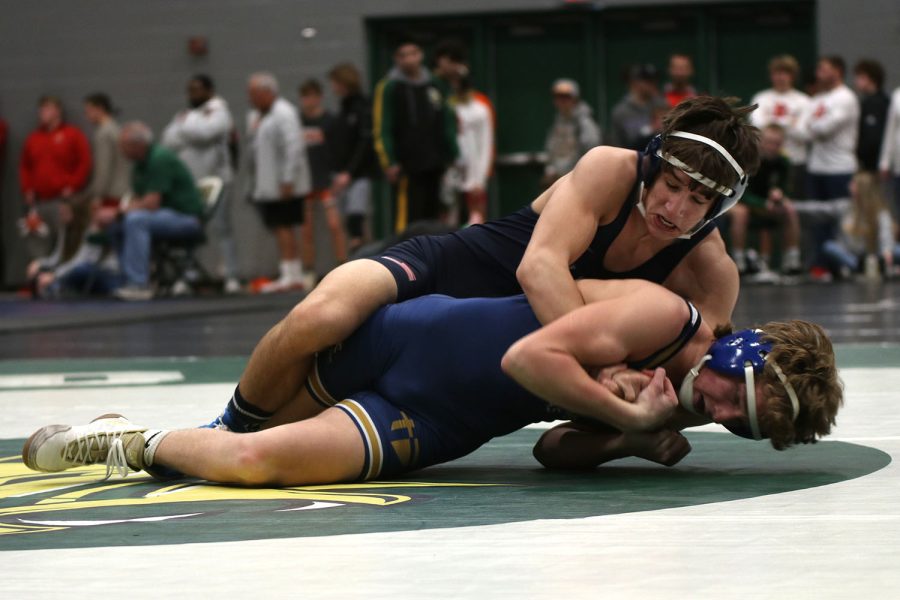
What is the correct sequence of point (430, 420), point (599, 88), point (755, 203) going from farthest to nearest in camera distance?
point (599, 88)
point (755, 203)
point (430, 420)

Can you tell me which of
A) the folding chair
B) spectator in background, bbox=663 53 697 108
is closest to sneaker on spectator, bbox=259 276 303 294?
the folding chair

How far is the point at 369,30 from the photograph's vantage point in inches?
587

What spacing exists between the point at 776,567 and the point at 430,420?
1.16m

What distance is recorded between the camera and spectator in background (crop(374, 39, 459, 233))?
1143cm

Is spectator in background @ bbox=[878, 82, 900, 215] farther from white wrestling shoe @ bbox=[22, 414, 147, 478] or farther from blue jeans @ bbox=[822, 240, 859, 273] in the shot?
white wrestling shoe @ bbox=[22, 414, 147, 478]

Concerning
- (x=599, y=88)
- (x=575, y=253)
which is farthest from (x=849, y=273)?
(x=575, y=253)

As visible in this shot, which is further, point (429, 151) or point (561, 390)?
point (429, 151)

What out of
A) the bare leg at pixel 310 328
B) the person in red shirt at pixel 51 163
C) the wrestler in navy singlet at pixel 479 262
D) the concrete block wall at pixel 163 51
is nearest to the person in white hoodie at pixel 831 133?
the concrete block wall at pixel 163 51

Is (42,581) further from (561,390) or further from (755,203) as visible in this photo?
(755,203)

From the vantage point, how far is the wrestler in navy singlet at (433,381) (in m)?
3.46

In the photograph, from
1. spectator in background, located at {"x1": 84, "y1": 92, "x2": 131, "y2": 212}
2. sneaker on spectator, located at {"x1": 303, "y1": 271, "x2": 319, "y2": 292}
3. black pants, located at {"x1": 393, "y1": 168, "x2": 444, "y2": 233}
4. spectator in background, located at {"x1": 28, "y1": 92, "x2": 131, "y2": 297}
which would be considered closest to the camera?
black pants, located at {"x1": 393, "y1": 168, "x2": 444, "y2": 233}

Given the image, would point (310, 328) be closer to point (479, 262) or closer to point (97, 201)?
point (479, 262)

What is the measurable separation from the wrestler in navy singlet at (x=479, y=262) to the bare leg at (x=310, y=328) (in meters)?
0.14

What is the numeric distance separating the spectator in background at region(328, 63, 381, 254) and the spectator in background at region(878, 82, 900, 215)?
12.6ft
